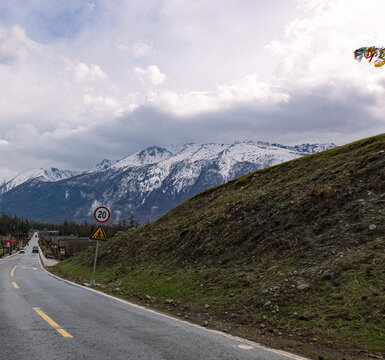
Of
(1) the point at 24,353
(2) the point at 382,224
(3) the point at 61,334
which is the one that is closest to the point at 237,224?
(2) the point at 382,224

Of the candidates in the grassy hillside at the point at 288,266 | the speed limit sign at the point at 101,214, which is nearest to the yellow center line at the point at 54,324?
the grassy hillside at the point at 288,266

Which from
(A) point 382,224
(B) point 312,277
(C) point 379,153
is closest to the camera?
(B) point 312,277

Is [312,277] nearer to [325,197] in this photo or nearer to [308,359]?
[308,359]

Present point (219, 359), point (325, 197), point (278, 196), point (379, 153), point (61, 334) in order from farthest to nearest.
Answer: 1. point (278, 196)
2. point (379, 153)
3. point (325, 197)
4. point (61, 334)
5. point (219, 359)

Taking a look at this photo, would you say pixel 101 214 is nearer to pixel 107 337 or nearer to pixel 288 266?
pixel 288 266

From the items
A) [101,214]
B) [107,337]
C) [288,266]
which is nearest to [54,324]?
[107,337]

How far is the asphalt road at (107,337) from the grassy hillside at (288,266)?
3.37 ft

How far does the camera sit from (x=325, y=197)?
13766 millimetres

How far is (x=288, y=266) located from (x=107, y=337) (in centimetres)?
622

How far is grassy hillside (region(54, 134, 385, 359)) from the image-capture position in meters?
7.12

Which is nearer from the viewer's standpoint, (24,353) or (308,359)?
(24,353)

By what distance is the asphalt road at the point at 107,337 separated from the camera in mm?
5309

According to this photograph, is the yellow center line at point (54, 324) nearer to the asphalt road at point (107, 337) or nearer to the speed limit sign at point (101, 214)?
the asphalt road at point (107, 337)

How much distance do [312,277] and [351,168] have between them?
26.9 feet
